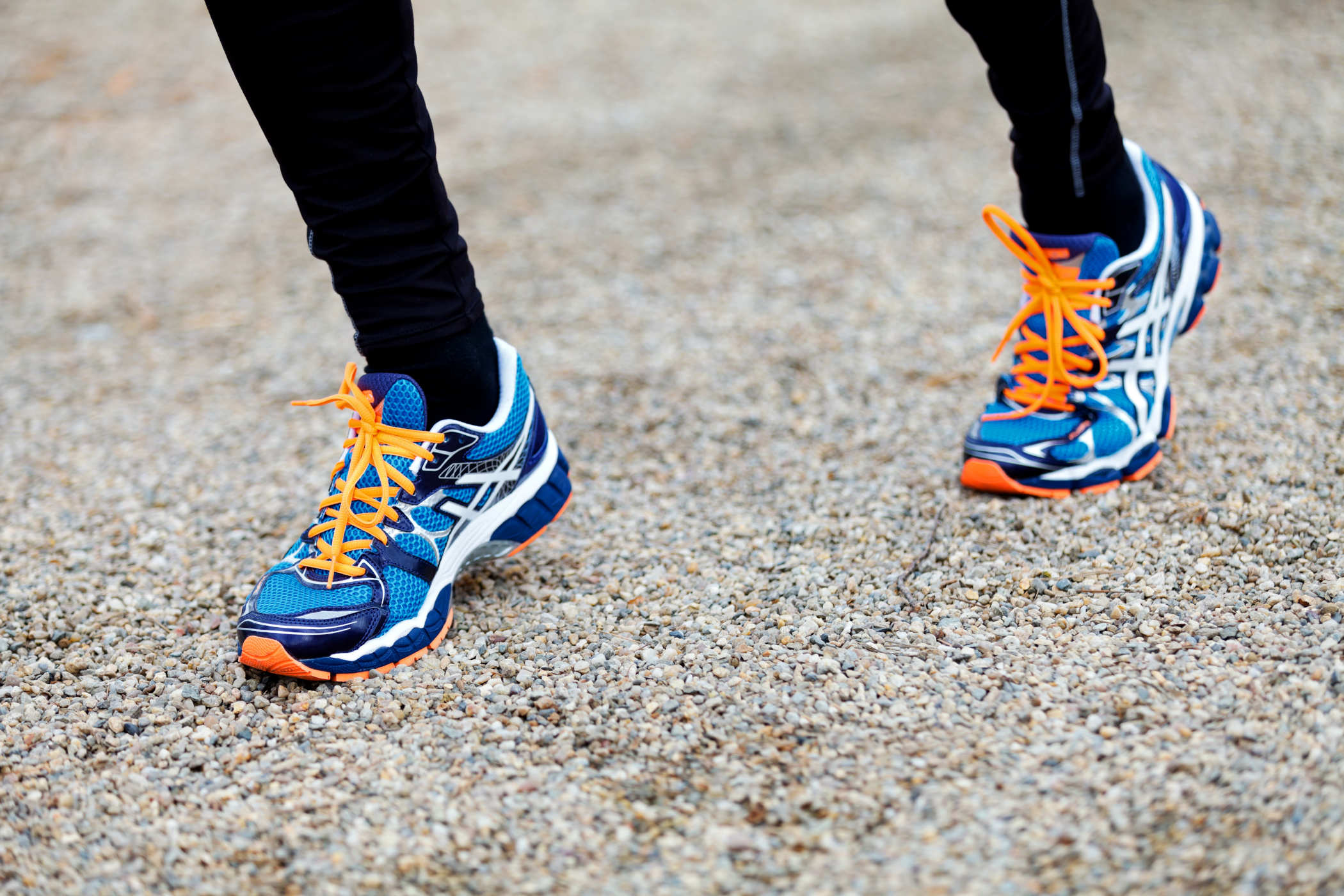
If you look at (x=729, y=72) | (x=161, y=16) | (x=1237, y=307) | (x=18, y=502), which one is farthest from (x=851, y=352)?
(x=161, y=16)

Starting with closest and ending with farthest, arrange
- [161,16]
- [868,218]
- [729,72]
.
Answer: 1. [868,218]
2. [729,72]
3. [161,16]

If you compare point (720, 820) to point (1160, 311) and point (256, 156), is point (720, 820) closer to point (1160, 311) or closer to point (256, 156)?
point (1160, 311)

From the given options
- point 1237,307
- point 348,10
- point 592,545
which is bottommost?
point 1237,307

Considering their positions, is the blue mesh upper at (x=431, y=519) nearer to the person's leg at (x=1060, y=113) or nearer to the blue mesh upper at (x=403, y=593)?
the blue mesh upper at (x=403, y=593)

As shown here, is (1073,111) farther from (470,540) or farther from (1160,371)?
(470,540)

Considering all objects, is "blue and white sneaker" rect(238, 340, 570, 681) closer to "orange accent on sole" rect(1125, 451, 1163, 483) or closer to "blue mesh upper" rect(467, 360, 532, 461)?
"blue mesh upper" rect(467, 360, 532, 461)

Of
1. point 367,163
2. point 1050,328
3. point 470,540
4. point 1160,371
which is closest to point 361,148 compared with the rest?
point 367,163

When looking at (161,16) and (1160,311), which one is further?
(161,16)

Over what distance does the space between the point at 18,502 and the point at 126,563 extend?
0.46 meters

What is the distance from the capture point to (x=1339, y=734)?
127 centimetres

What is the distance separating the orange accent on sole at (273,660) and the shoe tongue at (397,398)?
A: 0.35 meters

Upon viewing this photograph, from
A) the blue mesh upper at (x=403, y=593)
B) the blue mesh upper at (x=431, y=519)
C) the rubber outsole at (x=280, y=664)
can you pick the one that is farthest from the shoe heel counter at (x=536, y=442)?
the rubber outsole at (x=280, y=664)

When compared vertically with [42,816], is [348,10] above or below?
above

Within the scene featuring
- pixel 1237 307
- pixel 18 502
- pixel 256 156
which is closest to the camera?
pixel 18 502
